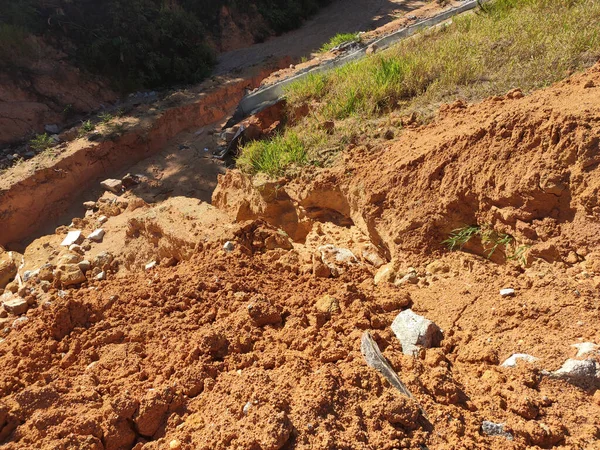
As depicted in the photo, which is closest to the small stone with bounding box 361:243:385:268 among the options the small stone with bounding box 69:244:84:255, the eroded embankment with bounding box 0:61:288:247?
the small stone with bounding box 69:244:84:255

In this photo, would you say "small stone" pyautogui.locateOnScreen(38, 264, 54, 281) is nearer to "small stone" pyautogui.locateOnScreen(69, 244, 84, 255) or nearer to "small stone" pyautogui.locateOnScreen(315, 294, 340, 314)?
"small stone" pyautogui.locateOnScreen(69, 244, 84, 255)

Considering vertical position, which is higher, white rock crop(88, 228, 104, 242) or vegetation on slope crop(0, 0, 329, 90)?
vegetation on slope crop(0, 0, 329, 90)

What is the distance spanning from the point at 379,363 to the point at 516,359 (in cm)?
60

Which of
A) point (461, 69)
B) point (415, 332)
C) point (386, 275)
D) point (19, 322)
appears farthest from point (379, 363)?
point (461, 69)

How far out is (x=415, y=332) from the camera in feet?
7.01

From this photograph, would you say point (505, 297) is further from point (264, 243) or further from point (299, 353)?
point (264, 243)

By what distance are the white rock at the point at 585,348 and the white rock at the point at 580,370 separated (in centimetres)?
5

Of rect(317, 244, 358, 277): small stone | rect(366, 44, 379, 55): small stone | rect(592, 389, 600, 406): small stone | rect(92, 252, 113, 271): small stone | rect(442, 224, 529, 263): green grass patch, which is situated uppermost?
rect(366, 44, 379, 55): small stone

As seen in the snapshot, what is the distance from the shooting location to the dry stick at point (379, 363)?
5.97 ft

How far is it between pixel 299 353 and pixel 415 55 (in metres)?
3.91

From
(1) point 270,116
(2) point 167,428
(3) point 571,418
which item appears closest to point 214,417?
(2) point 167,428

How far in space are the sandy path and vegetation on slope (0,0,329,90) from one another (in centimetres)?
84

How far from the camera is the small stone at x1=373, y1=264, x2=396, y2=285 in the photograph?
109 inches

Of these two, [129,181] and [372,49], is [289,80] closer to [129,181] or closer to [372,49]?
[372,49]
